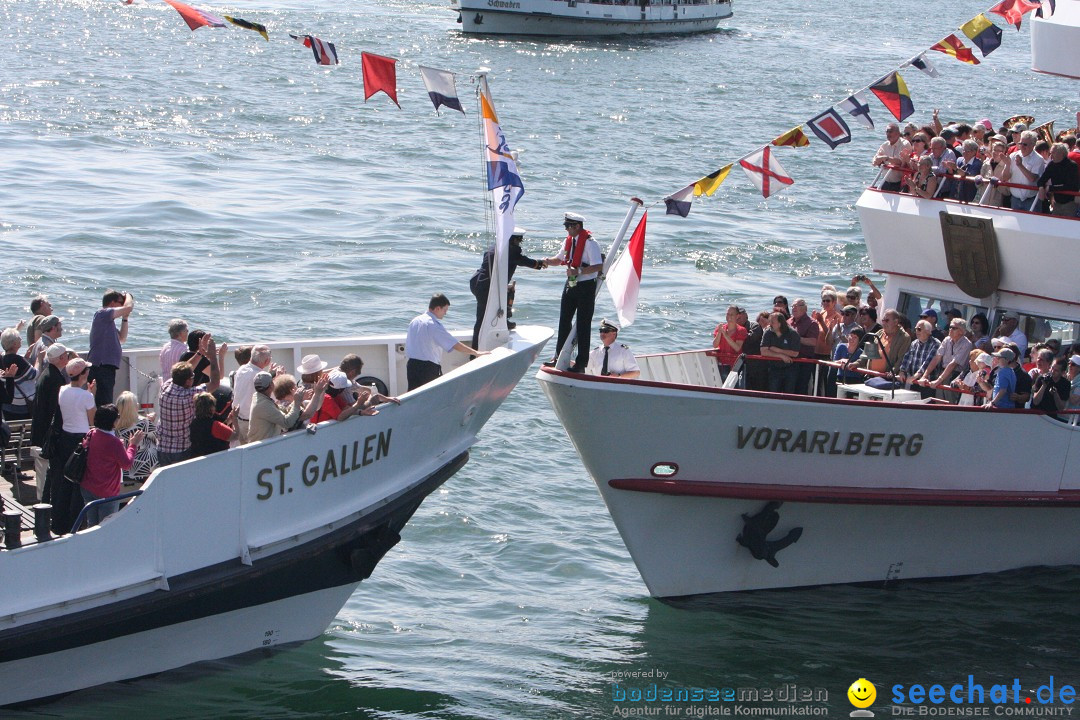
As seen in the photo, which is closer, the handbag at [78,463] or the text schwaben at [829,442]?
the handbag at [78,463]

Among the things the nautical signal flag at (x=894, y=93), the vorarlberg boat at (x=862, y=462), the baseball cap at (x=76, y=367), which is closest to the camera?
the baseball cap at (x=76, y=367)

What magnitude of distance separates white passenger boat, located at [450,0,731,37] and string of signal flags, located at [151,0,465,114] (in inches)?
2119

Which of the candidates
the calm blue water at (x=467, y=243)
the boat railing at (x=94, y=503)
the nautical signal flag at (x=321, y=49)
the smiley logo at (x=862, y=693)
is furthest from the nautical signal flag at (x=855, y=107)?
the boat railing at (x=94, y=503)

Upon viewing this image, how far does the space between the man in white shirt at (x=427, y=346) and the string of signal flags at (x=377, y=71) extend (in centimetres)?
176

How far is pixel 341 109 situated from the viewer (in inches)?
1705

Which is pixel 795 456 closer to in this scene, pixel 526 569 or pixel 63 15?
pixel 526 569

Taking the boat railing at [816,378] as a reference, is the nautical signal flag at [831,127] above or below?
above

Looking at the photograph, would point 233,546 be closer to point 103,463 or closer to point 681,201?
point 103,463

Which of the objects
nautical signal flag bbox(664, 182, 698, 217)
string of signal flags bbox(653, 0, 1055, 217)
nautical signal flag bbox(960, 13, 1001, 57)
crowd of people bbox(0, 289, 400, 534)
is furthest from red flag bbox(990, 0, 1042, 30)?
crowd of people bbox(0, 289, 400, 534)

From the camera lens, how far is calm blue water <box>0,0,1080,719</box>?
11.6 m

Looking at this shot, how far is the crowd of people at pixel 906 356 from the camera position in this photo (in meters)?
11.9

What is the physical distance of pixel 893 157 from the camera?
13.8m

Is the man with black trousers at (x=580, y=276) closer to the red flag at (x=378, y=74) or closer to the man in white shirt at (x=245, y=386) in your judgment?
the red flag at (x=378, y=74)

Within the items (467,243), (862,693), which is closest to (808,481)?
(862,693)
